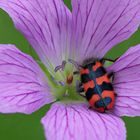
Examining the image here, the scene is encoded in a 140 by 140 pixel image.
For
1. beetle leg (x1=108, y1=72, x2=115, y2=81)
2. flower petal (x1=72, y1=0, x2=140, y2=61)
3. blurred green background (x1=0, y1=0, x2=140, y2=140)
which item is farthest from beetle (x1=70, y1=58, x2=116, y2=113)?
blurred green background (x1=0, y1=0, x2=140, y2=140)

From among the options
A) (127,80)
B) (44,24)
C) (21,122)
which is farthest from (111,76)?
(21,122)

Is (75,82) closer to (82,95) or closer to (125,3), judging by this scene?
(82,95)

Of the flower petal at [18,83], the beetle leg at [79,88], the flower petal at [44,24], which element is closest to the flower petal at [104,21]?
the flower petal at [44,24]

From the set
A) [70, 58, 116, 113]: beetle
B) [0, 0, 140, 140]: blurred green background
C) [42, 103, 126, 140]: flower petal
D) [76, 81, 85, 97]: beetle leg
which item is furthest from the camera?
[0, 0, 140, 140]: blurred green background

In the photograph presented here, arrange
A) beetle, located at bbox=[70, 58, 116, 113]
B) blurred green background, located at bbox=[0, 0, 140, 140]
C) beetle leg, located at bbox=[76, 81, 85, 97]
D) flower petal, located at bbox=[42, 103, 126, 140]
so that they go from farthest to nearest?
blurred green background, located at bbox=[0, 0, 140, 140], beetle leg, located at bbox=[76, 81, 85, 97], beetle, located at bbox=[70, 58, 116, 113], flower petal, located at bbox=[42, 103, 126, 140]

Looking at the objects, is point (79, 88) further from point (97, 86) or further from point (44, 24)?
point (44, 24)

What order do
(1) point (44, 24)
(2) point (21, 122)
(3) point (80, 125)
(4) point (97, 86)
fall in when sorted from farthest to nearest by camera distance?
(2) point (21, 122) → (1) point (44, 24) → (4) point (97, 86) → (3) point (80, 125)

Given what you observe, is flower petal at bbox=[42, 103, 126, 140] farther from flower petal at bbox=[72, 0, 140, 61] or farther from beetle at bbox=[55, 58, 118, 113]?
flower petal at bbox=[72, 0, 140, 61]
